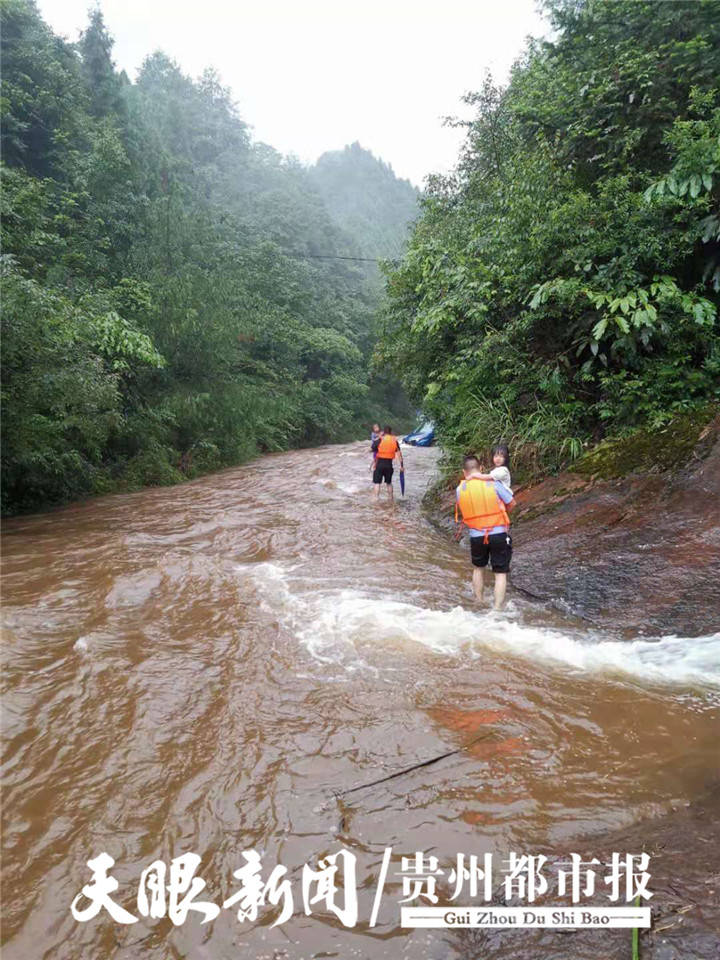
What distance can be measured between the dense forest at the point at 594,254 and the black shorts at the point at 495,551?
252 centimetres

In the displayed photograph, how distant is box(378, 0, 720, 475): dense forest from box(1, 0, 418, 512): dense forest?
557 cm

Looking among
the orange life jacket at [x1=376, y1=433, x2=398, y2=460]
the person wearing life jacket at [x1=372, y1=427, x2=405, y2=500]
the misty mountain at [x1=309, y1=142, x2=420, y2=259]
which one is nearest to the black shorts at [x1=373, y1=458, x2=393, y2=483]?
the person wearing life jacket at [x1=372, y1=427, x2=405, y2=500]

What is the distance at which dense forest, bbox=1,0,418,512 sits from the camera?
33.9 ft

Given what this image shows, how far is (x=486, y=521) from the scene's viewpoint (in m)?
6.33

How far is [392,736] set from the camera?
381cm

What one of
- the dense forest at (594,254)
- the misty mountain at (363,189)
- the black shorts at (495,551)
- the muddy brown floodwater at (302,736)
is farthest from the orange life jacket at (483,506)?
the misty mountain at (363,189)

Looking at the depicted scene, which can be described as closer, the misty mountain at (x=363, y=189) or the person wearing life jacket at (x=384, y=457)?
the person wearing life jacket at (x=384, y=457)

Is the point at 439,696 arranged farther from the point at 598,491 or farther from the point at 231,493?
the point at 231,493

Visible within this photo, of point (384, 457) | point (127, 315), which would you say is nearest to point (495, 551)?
point (384, 457)

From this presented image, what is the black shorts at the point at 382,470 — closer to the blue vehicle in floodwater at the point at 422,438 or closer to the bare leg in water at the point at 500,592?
the bare leg in water at the point at 500,592

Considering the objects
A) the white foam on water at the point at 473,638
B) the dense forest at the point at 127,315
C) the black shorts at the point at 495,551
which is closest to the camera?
the white foam on water at the point at 473,638

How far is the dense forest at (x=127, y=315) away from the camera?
10.3m

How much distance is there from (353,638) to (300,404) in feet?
86.0

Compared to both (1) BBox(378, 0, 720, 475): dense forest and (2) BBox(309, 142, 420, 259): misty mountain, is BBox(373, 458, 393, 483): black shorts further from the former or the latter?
(2) BBox(309, 142, 420, 259): misty mountain
